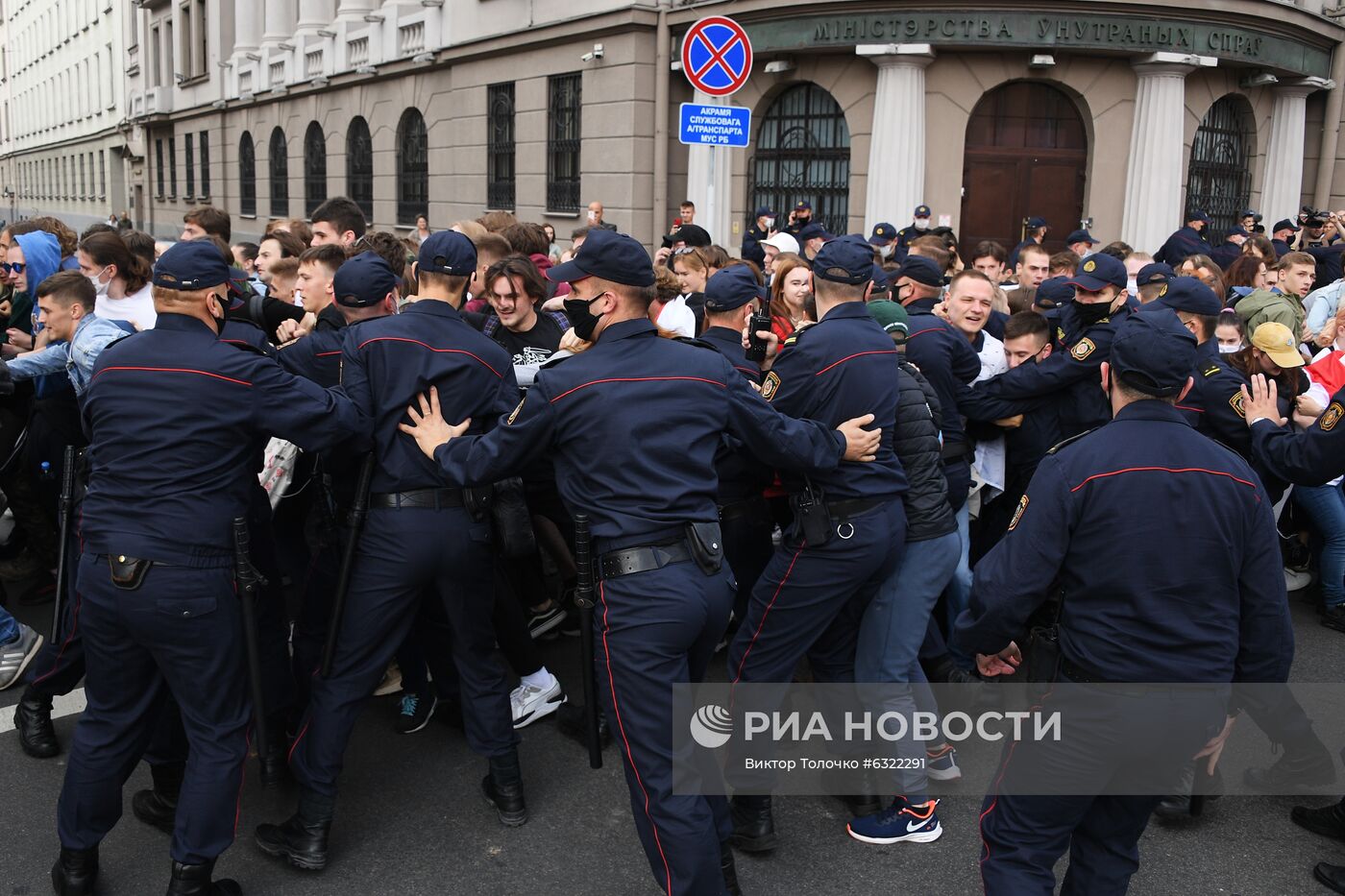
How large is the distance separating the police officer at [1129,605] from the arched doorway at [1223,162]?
528 inches

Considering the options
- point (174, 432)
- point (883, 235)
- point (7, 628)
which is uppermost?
point (883, 235)

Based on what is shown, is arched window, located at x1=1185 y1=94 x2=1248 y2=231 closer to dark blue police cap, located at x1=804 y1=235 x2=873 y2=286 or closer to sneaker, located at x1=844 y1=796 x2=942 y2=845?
dark blue police cap, located at x1=804 y1=235 x2=873 y2=286

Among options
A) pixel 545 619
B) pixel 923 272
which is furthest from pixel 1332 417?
pixel 545 619

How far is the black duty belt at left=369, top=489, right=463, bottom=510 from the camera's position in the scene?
3783 millimetres

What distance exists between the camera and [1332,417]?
13.1 feet

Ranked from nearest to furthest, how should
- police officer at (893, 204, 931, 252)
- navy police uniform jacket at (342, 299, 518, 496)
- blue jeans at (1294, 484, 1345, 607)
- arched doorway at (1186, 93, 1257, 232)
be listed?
1. navy police uniform jacket at (342, 299, 518, 496)
2. blue jeans at (1294, 484, 1345, 607)
3. police officer at (893, 204, 931, 252)
4. arched doorway at (1186, 93, 1257, 232)

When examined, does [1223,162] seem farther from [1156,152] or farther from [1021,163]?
[1021,163]

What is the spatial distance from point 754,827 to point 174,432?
7.50 feet

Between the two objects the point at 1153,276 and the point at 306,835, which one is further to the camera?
the point at 1153,276

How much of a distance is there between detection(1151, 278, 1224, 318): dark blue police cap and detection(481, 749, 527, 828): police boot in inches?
130

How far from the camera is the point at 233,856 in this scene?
3.80 m

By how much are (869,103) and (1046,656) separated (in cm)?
1206

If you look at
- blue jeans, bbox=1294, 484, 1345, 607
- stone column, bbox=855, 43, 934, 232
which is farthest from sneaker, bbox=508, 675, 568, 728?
stone column, bbox=855, 43, 934, 232

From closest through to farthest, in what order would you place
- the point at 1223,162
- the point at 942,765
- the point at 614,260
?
1. the point at 614,260
2. the point at 942,765
3. the point at 1223,162
